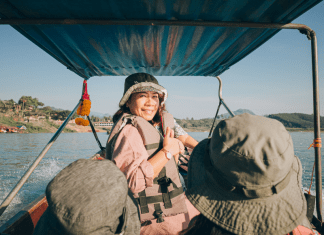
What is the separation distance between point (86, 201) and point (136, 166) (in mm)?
628

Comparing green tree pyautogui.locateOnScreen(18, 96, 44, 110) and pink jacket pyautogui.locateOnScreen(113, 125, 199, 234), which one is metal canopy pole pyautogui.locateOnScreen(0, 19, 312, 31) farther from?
green tree pyautogui.locateOnScreen(18, 96, 44, 110)

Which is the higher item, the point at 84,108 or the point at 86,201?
the point at 84,108

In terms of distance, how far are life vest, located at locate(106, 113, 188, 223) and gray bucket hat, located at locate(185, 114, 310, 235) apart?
2.56 feet

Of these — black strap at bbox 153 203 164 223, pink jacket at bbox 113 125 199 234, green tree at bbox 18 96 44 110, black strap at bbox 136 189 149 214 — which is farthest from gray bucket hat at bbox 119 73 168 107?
green tree at bbox 18 96 44 110

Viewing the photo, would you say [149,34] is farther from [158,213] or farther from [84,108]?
[158,213]

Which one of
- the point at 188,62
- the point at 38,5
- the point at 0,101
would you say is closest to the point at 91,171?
the point at 38,5

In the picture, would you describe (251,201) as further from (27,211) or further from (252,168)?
(27,211)

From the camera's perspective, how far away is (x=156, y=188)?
1.57m

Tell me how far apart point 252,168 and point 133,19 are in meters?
1.53

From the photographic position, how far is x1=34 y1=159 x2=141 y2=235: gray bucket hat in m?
0.68

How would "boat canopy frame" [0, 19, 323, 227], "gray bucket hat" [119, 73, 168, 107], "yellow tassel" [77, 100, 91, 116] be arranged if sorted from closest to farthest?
"boat canopy frame" [0, 19, 323, 227]
"gray bucket hat" [119, 73, 168, 107]
"yellow tassel" [77, 100, 91, 116]

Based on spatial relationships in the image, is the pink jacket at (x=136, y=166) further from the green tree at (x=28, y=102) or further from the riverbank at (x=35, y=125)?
the green tree at (x=28, y=102)

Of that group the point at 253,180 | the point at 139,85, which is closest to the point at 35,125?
the point at 139,85

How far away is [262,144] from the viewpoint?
27.5 inches
